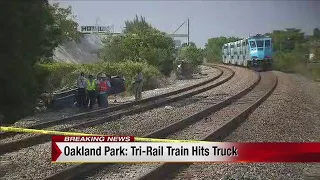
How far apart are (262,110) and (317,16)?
7879 mm

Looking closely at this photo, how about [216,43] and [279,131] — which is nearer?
[279,131]

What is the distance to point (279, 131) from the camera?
383 inches

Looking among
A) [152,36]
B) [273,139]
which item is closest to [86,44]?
[152,36]

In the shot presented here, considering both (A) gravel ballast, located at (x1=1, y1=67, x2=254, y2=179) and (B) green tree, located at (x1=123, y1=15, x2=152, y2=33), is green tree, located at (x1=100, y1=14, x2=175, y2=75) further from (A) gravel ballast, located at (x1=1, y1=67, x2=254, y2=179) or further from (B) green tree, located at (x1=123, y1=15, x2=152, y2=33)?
(A) gravel ballast, located at (x1=1, y1=67, x2=254, y2=179)

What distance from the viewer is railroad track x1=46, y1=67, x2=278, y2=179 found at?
6273 mm

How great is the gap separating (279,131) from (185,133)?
2.11m

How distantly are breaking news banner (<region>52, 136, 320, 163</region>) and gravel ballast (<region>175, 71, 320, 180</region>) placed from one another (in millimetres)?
1058

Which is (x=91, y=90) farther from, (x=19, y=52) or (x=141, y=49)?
(x=141, y=49)

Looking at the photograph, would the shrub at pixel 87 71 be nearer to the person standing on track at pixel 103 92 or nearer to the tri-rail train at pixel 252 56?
the person standing on track at pixel 103 92

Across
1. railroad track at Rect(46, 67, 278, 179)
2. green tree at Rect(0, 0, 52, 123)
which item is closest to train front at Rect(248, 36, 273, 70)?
railroad track at Rect(46, 67, 278, 179)

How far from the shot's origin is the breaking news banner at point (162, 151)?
487cm

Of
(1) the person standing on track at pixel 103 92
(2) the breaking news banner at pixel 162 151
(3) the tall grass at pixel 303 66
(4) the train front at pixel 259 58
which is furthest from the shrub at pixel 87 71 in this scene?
(2) the breaking news banner at pixel 162 151

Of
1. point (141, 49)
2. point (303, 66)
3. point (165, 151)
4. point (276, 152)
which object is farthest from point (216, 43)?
point (141, 49)

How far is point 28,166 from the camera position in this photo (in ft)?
23.0
